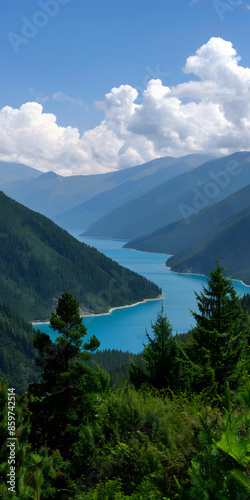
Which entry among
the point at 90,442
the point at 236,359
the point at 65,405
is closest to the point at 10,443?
the point at 90,442

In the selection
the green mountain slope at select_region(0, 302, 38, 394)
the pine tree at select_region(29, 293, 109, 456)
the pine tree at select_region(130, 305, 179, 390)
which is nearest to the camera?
the pine tree at select_region(29, 293, 109, 456)

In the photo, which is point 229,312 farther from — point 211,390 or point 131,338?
point 131,338

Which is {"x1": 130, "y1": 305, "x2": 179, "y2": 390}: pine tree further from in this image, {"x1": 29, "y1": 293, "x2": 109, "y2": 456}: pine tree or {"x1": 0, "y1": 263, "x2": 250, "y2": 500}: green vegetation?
{"x1": 29, "y1": 293, "x2": 109, "y2": 456}: pine tree

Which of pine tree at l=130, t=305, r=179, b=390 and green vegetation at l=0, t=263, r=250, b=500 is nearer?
green vegetation at l=0, t=263, r=250, b=500

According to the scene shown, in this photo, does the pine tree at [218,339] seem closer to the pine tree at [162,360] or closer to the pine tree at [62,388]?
the pine tree at [162,360]

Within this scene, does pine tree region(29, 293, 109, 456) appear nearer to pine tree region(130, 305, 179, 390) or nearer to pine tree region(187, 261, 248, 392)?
pine tree region(130, 305, 179, 390)

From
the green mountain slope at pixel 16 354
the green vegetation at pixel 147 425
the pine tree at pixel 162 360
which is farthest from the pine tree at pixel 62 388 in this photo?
the green mountain slope at pixel 16 354

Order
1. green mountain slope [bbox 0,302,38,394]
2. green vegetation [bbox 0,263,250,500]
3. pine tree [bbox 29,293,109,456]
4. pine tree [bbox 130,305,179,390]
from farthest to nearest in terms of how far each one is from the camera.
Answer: green mountain slope [bbox 0,302,38,394]
pine tree [bbox 130,305,179,390]
pine tree [bbox 29,293,109,456]
green vegetation [bbox 0,263,250,500]

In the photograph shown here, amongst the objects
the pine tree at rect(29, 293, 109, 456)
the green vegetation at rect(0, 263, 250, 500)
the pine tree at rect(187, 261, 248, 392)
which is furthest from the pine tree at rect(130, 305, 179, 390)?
the pine tree at rect(29, 293, 109, 456)

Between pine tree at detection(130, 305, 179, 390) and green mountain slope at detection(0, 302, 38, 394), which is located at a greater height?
pine tree at detection(130, 305, 179, 390)
